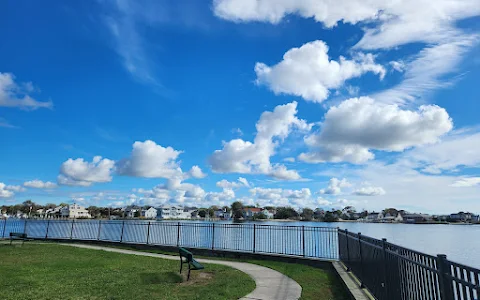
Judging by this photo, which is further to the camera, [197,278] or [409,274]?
[197,278]

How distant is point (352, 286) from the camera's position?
820 centimetres

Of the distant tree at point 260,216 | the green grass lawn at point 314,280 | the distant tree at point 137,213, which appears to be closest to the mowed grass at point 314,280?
the green grass lawn at point 314,280

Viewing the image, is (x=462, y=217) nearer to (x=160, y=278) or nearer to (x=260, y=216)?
(x=260, y=216)

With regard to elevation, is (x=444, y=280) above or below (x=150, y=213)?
below

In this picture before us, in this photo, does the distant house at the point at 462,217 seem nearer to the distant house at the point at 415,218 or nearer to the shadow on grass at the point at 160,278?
the distant house at the point at 415,218

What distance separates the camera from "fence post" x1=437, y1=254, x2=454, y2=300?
12.0ft

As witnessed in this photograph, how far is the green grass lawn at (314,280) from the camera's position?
323 inches

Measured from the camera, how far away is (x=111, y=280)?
9375mm

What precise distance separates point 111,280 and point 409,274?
7606 millimetres

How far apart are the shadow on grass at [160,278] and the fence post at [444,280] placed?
7.22m

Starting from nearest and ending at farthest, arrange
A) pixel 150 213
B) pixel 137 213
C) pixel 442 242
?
pixel 442 242
pixel 137 213
pixel 150 213

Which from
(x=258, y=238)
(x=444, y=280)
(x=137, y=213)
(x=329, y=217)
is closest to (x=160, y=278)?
(x=444, y=280)

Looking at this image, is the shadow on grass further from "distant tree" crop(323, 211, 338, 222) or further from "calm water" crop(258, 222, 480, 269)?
"distant tree" crop(323, 211, 338, 222)

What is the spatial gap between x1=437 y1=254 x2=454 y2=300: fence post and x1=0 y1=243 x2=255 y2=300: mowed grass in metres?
4.87
